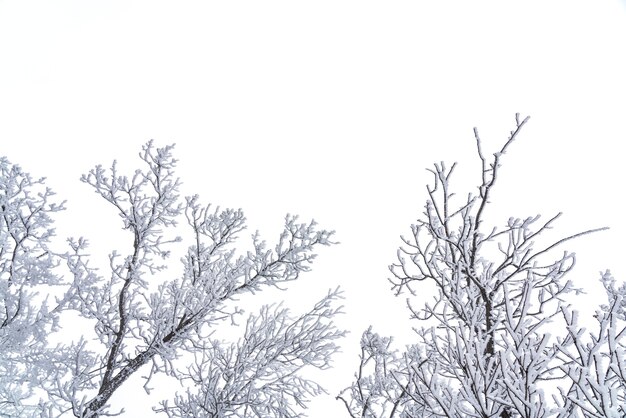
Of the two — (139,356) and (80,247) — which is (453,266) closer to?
(139,356)

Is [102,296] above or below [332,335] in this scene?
above

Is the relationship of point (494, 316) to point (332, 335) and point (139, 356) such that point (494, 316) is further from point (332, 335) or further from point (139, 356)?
point (139, 356)

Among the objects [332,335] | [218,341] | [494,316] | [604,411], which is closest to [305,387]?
[332,335]

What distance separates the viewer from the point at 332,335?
5.98m

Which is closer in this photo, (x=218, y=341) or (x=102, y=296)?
(x=102, y=296)

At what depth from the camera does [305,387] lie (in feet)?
19.5

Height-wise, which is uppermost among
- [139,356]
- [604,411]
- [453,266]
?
[139,356]

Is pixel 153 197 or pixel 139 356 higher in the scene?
pixel 153 197

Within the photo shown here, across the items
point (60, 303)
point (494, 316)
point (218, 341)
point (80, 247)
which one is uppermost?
point (80, 247)

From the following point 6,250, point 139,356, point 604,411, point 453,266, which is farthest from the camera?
point 6,250

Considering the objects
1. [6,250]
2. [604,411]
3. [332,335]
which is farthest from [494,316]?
[6,250]

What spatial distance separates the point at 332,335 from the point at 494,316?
3.26 metres

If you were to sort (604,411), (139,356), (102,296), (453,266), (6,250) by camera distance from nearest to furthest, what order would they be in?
(604,411) < (453,266) < (139,356) < (102,296) < (6,250)

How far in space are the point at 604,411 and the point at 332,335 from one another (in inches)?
174
